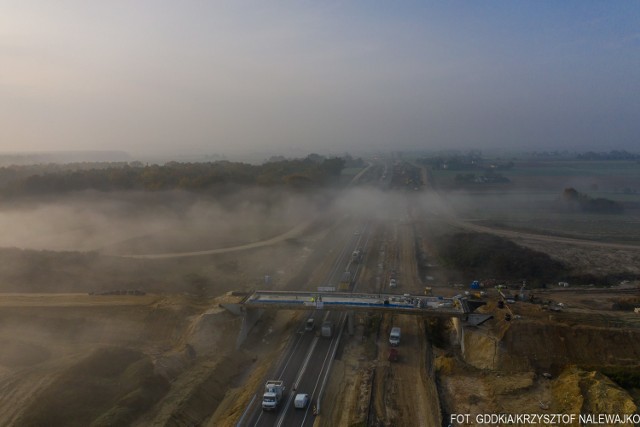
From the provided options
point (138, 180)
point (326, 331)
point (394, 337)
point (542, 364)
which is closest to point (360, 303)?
point (326, 331)

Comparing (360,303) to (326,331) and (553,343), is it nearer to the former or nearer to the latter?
(326,331)

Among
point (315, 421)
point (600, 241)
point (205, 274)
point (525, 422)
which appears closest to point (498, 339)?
point (525, 422)

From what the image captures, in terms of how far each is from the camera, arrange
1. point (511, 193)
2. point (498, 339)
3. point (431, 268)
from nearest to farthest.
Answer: point (498, 339) → point (431, 268) → point (511, 193)

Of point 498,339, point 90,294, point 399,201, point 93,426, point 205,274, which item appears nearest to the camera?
point 93,426

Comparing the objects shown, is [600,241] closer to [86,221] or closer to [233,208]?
[233,208]

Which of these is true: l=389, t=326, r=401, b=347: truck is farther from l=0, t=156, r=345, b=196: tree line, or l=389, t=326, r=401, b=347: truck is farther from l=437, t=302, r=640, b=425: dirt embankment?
l=0, t=156, r=345, b=196: tree line

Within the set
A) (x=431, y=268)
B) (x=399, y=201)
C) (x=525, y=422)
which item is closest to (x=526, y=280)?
(x=431, y=268)

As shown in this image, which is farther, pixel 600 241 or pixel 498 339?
pixel 600 241
